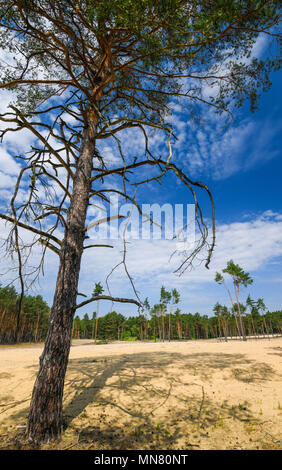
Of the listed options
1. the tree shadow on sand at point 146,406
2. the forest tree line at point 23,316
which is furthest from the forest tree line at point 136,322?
the tree shadow on sand at point 146,406

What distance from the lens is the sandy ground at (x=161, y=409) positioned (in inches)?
122

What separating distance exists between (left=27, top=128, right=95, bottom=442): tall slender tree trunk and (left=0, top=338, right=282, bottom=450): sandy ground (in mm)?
263

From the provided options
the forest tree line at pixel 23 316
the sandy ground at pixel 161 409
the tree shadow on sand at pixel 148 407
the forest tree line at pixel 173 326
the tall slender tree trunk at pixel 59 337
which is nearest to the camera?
the tall slender tree trunk at pixel 59 337

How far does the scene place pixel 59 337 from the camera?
302 cm

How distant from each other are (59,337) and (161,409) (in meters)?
2.59

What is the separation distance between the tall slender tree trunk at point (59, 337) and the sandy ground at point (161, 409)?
263 millimetres

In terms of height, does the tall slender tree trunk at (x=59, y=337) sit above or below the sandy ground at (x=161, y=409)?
above

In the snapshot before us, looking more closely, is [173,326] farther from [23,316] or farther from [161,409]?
[161,409]

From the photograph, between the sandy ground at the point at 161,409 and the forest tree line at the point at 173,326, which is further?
the forest tree line at the point at 173,326

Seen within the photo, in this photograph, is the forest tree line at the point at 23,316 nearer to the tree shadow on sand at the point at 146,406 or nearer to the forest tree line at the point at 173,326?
the forest tree line at the point at 173,326
